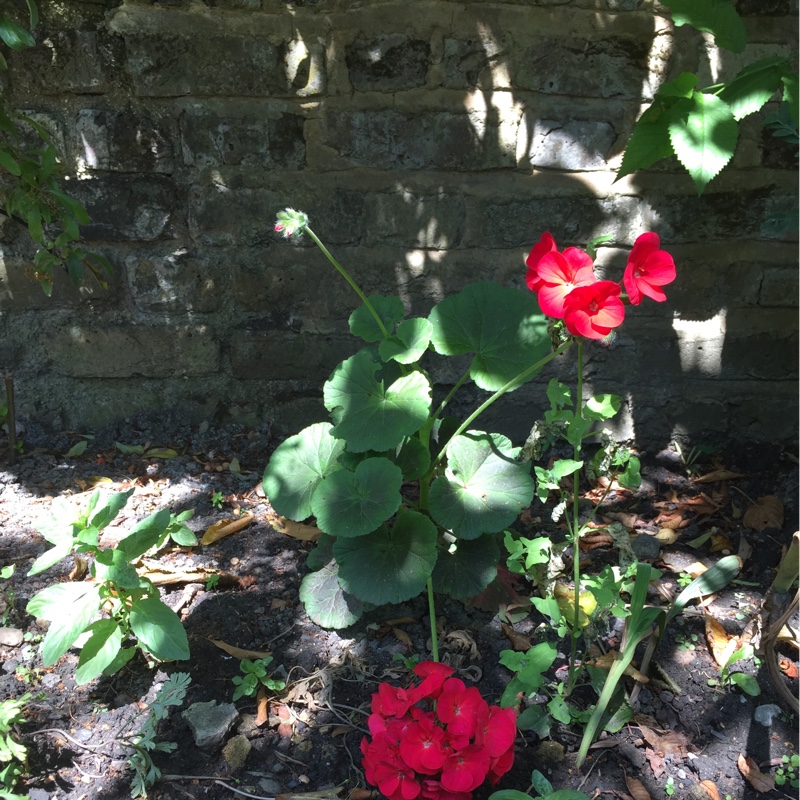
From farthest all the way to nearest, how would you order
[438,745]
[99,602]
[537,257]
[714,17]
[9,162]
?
[9,162] < [714,17] < [99,602] < [537,257] < [438,745]

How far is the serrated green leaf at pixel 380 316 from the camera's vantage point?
1997mm

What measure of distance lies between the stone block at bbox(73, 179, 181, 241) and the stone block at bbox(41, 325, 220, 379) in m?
0.34

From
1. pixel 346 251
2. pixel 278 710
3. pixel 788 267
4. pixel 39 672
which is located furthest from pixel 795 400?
pixel 39 672

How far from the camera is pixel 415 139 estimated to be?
2352 mm

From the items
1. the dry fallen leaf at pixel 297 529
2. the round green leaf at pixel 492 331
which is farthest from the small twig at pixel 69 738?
the round green leaf at pixel 492 331

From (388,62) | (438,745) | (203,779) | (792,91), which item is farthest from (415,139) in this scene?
(203,779)

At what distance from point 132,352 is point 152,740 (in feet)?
4.79

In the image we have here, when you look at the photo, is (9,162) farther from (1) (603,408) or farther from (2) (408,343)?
(1) (603,408)

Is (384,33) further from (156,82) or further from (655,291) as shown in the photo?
(655,291)

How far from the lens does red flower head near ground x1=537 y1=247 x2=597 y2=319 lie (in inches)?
60.9

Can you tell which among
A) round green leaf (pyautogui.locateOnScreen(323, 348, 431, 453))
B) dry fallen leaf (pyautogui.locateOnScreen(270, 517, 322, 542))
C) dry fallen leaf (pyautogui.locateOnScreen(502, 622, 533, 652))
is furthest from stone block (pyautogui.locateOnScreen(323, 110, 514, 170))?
dry fallen leaf (pyautogui.locateOnScreen(502, 622, 533, 652))

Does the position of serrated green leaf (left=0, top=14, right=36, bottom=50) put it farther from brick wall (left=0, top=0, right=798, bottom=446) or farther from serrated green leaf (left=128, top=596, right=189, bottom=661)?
serrated green leaf (left=128, top=596, right=189, bottom=661)

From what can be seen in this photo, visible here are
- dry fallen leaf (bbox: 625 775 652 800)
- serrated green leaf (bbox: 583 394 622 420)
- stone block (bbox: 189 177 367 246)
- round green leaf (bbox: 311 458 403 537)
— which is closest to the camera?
dry fallen leaf (bbox: 625 775 652 800)

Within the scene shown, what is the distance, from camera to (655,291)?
157cm
